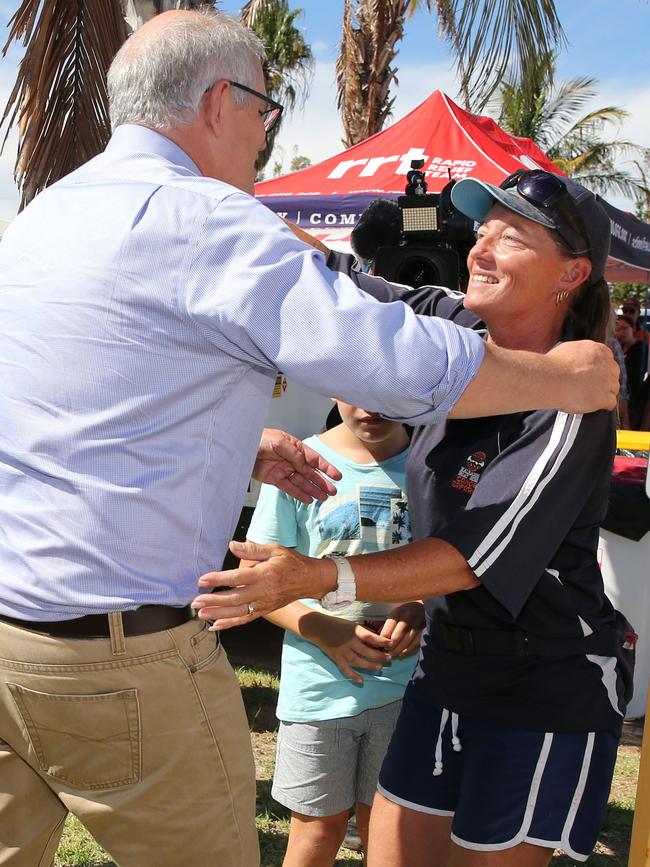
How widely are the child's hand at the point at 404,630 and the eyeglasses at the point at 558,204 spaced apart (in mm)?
1062

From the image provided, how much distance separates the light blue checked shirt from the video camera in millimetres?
1088

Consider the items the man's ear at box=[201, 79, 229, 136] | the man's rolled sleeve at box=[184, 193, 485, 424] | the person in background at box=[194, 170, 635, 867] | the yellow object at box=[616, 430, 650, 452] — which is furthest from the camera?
the yellow object at box=[616, 430, 650, 452]

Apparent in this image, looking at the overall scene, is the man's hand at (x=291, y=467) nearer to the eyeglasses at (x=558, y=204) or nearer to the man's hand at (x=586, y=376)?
the man's hand at (x=586, y=376)

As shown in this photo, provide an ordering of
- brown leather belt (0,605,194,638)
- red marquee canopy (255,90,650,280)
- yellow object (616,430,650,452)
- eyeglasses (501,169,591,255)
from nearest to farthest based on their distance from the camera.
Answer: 1. brown leather belt (0,605,194,638)
2. eyeglasses (501,169,591,255)
3. yellow object (616,430,650,452)
4. red marquee canopy (255,90,650,280)

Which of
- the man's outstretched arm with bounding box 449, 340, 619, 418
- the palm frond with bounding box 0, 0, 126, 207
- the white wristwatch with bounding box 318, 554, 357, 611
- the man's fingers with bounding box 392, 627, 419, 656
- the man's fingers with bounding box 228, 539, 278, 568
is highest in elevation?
the palm frond with bounding box 0, 0, 126, 207

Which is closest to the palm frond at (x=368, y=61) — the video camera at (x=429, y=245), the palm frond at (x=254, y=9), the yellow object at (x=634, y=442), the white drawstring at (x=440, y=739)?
the palm frond at (x=254, y=9)

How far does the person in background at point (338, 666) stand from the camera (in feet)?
8.50

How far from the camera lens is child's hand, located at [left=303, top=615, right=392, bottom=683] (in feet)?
8.00

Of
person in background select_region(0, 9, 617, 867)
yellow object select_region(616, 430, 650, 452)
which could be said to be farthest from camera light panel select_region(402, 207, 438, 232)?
yellow object select_region(616, 430, 650, 452)

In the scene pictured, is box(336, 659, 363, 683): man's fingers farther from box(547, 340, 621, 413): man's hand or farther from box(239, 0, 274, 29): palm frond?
box(239, 0, 274, 29): palm frond

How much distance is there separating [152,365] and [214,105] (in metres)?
0.55

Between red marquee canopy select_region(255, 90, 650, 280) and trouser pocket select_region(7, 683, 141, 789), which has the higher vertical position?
red marquee canopy select_region(255, 90, 650, 280)

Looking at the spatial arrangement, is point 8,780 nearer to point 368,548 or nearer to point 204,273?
point 204,273

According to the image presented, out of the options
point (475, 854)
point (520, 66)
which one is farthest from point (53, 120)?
point (475, 854)
